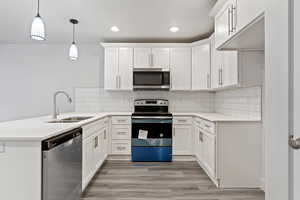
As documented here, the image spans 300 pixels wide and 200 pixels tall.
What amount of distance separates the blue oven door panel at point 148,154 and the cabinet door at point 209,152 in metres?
0.94

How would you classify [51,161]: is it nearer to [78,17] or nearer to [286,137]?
[286,137]

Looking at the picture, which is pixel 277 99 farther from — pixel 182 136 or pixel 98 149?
pixel 182 136

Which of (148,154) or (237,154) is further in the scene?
(148,154)

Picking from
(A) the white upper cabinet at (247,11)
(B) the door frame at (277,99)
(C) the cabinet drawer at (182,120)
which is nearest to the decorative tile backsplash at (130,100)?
(C) the cabinet drawer at (182,120)

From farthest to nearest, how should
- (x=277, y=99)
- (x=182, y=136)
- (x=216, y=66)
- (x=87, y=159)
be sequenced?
(x=182, y=136) < (x=216, y=66) < (x=87, y=159) < (x=277, y=99)

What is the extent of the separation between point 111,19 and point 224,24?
2.01 meters

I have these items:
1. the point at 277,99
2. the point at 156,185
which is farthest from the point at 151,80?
the point at 277,99

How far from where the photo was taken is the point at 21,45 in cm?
514

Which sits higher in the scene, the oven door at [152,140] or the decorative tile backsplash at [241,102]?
the decorative tile backsplash at [241,102]

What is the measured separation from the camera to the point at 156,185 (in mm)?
3248

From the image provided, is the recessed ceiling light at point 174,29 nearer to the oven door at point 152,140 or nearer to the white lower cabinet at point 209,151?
the oven door at point 152,140

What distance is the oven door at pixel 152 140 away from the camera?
174 inches

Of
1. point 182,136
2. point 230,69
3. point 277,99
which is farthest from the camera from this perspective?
point 182,136

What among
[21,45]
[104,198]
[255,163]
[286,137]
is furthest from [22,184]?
[21,45]
